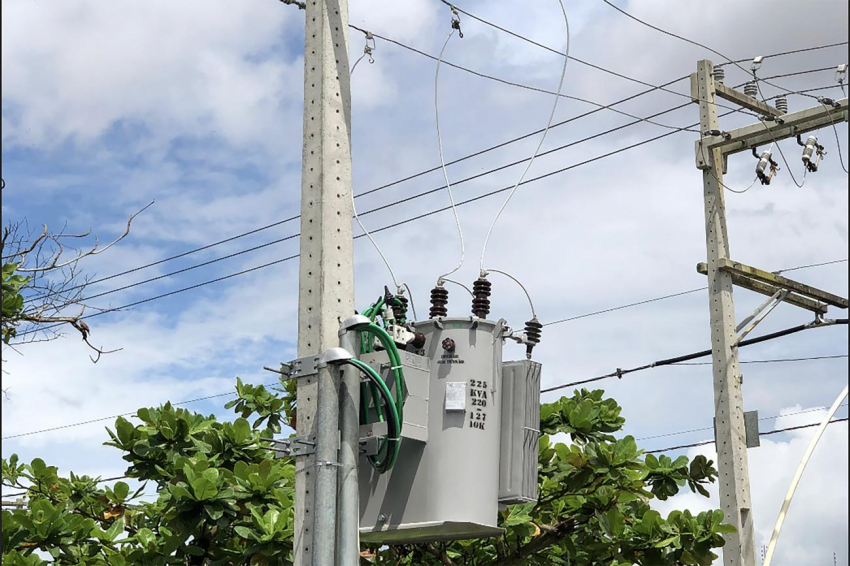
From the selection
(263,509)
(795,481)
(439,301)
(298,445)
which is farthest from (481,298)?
(795,481)

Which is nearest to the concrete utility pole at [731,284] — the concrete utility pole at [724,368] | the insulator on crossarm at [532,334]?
the concrete utility pole at [724,368]

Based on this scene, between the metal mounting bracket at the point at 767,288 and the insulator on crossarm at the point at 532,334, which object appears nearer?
the insulator on crossarm at the point at 532,334

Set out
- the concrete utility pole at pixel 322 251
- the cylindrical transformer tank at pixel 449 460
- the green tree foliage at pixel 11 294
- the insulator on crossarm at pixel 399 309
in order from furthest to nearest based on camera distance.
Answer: the green tree foliage at pixel 11 294 < the insulator on crossarm at pixel 399 309 < the cylindrical transformer tank at pixel 449 460 < the concrete utility pole at pixel 322 251

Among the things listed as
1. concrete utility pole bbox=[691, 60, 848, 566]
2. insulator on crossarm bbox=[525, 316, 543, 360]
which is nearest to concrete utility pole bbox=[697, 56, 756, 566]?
concrete utility pole bbox=[691, 60, 848, 566]

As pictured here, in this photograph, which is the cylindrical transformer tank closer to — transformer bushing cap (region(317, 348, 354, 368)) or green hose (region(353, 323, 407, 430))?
green hose (region(353, 323, 407, 430))

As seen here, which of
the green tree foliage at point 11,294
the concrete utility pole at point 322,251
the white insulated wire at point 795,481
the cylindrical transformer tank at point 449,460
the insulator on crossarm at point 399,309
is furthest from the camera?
the white insulated wire at point 795,481

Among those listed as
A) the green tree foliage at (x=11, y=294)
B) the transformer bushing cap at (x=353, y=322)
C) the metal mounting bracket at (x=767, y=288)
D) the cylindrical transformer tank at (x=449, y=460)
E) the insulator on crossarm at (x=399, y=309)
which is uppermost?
the metal mounting bracket at (x=767, y=288)

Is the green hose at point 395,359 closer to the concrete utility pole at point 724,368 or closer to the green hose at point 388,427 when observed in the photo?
the green hose at point 388,427

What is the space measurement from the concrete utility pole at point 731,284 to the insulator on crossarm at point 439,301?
6.88 meters

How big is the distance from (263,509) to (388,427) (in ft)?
12.7

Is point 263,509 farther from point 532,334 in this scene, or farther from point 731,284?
point 731,284

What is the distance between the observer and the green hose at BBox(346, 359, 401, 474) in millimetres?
6215

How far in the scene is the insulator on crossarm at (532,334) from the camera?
Result: 22.5ft

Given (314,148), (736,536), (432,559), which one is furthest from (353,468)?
(736,536)
